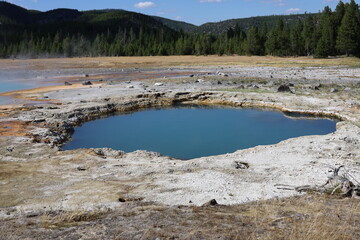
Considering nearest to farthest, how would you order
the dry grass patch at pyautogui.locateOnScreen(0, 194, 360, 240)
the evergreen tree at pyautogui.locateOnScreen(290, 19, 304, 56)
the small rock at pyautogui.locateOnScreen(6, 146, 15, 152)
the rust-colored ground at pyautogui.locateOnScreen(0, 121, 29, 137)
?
the dry grass patch at pyautogui.locateOnScreen(0, 194, 360, 240) → the small rock at pyautogui.locateOnScreen(6, 146, 15, 152) → the rust-colored ground at pyautogui.locateOnScreen(0, 121, 29, 137) → the evergreen tree at pyautogui.locateOnScreen(290, 19, 304, 56)

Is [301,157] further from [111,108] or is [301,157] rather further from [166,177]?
[111,108]

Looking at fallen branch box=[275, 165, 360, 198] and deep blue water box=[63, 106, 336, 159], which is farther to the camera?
deep blue water box=[63, 106, 336, 159]

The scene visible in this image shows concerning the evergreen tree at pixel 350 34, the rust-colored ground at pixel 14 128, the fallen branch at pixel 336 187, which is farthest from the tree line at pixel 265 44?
the fallen branch at pixel 336 187

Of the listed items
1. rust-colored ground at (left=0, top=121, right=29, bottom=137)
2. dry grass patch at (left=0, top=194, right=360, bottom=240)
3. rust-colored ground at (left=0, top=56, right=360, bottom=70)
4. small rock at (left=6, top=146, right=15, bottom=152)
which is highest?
rust-colored ground at (left=0, top=56, right=360, bottom=70)

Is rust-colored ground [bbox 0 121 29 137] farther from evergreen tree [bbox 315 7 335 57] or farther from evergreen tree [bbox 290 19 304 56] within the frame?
evergreen tree [bbox 290 19 304 56]

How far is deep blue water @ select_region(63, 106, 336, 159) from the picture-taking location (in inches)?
726

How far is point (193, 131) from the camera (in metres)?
22.2

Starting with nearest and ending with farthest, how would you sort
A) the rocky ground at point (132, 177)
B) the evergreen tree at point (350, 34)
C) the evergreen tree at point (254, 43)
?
the rocky ground at point (132, 177)
the evergreen tree at point (350, 34)
the evergreen tree at point (254, 43)

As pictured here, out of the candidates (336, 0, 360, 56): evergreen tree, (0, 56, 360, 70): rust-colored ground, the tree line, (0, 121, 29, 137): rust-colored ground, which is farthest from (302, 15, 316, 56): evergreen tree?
(0, 121, 29, 137): rust-colored ground

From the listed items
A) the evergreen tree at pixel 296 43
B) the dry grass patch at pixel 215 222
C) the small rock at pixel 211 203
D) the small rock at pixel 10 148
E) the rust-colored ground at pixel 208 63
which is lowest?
the small rock at pixel 10 148

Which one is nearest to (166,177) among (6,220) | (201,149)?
(6,220)

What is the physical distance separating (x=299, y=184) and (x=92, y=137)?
13.0m

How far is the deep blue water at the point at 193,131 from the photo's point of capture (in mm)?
18438

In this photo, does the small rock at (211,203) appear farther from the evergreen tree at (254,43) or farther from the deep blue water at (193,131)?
the evergreen tree at (254,43)
